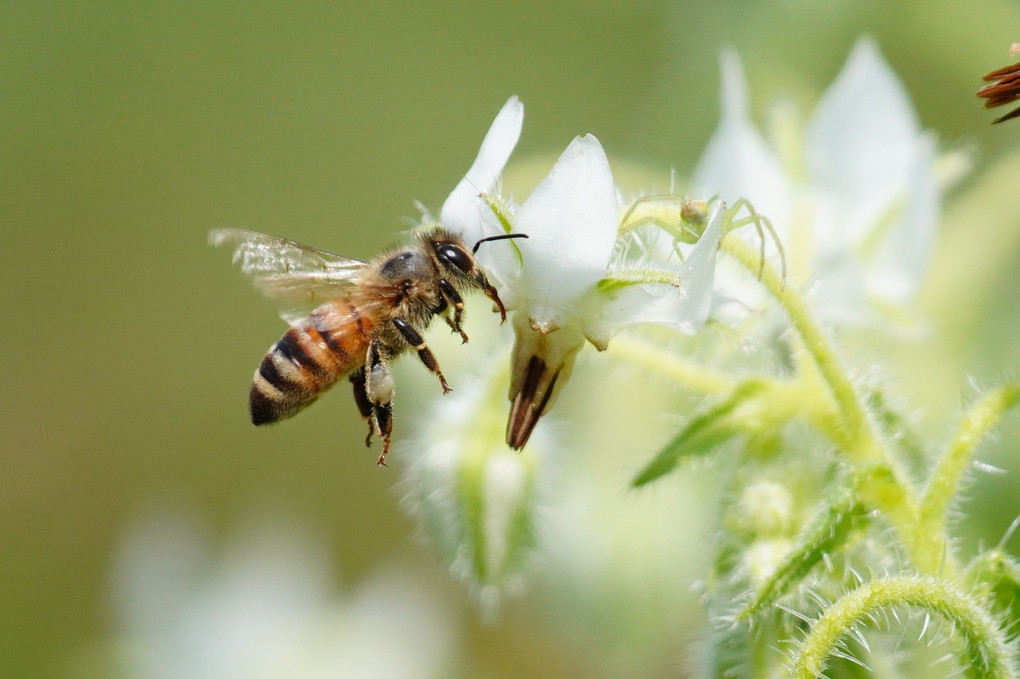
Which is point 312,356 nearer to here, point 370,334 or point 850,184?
point 370,334

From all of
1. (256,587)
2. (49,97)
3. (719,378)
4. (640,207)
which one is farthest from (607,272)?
(49,97)

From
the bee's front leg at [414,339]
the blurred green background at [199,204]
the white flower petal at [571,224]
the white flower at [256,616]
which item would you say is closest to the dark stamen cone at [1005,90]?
the white flower petal at [571,224]

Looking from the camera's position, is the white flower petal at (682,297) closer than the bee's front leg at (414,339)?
Yes

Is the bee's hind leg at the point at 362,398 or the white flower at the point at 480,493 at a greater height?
the bee's hind leg at the point at 362,398

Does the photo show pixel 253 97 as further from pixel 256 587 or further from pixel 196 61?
pixel 256 587

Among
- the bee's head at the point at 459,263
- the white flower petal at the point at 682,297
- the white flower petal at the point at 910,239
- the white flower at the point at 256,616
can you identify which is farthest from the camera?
the white flower at the point at 256,616

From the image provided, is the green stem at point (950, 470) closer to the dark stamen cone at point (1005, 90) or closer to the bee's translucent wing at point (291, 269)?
the dark stamen cone at point (1005, 90)
